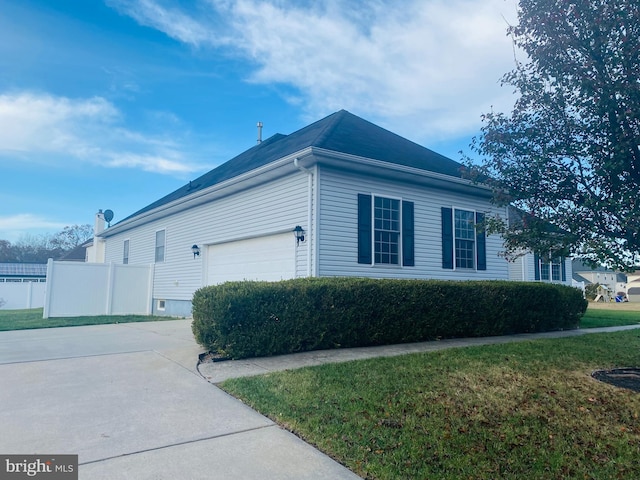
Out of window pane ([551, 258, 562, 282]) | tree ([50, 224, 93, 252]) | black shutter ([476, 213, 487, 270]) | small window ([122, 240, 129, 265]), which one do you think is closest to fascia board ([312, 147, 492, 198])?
black shutter ([476, 213, 487, 270])

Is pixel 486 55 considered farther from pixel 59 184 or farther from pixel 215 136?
pixel 59 184

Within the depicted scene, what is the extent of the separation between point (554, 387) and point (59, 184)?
26422 mm

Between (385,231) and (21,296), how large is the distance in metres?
25.0

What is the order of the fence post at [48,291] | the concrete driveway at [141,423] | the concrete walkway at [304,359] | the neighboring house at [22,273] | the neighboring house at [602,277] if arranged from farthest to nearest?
the neighboring house at [602,277], the neighboring house at [22,273], the fence post at [48,291], the concrete walkway at [304,359], the concrete driveway at [141,423]

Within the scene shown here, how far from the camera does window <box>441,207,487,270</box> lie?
36.7ft

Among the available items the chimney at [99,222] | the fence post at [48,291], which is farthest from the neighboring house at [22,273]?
the fence post at [48,291]

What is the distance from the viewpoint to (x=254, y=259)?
11.1 metres

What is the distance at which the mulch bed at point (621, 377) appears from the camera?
500cm

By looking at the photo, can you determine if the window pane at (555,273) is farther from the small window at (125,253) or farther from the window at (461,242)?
the small window at (125,253)

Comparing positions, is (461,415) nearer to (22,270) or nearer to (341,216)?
(341,216)

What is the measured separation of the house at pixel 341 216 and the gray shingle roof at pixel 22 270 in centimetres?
2886

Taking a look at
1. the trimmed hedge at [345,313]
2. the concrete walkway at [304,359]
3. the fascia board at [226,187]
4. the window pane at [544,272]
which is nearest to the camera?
the concrete walkway at [304,359]

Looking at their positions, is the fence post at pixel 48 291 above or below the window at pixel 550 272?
below

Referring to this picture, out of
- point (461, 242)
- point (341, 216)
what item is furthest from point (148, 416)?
point (461, 242)
